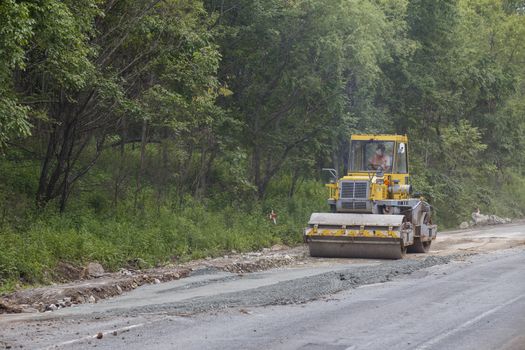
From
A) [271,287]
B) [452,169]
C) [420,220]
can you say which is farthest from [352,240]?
[452,169]

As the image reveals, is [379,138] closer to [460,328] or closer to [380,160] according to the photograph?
[380,160]

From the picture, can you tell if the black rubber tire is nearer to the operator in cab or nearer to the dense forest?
the operator in cab

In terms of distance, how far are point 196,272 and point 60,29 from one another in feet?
21.4

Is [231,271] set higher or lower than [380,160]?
lower

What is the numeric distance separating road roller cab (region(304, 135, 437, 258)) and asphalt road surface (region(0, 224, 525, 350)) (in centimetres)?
303

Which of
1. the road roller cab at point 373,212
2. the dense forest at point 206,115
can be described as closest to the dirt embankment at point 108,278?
the dense forest at point 206,115

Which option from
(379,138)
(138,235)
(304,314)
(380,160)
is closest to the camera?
(304,314)

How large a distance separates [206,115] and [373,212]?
6111 mm

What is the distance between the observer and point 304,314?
1315 cm

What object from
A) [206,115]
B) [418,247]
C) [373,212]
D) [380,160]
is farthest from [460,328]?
[206,115]

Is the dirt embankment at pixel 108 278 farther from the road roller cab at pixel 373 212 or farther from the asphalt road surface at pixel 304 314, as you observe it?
the road roller cab at pixel 373 212

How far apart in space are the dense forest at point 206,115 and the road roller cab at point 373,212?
11.8 ft

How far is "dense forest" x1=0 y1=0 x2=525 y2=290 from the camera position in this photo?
64.7 feet

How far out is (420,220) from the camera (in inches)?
1037
